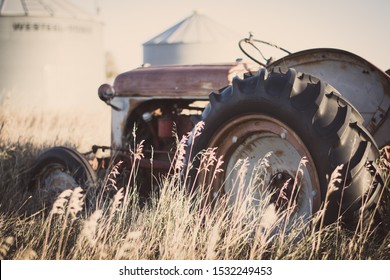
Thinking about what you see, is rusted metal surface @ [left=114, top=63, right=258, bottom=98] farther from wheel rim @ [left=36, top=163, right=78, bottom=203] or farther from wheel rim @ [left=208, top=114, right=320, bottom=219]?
wheel rim @ [left=208, top=114, right=320, bottom=219]

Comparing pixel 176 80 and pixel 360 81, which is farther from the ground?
pixel 360 81

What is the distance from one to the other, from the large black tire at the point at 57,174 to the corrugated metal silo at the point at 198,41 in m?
8.38

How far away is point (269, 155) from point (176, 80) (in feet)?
5.21

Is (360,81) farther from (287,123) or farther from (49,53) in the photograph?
(49,53)

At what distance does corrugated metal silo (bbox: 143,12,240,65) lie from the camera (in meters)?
13.3

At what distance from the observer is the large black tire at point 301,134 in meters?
2.69

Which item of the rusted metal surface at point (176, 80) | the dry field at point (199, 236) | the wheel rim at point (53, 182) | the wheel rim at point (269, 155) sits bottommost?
the wheel rim at point (53, 182)

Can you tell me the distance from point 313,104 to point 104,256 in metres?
1.34

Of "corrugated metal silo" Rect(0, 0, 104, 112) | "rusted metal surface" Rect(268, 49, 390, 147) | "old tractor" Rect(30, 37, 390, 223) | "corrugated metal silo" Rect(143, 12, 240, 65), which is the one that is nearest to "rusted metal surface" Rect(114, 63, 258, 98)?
"old tractor" Rect(30, 37, 390, 223)

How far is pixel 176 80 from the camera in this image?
4.51 meters

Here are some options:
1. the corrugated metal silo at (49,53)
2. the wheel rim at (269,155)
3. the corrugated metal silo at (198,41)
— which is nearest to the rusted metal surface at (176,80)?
→ the wheel rim at (269,155)

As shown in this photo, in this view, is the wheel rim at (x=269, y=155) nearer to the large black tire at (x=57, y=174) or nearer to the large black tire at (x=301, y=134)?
the large black tire at (x=301, y=134)

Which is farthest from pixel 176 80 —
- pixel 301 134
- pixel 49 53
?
pixel 49 53

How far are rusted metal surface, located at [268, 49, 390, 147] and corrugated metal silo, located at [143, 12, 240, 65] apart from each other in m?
9.56
